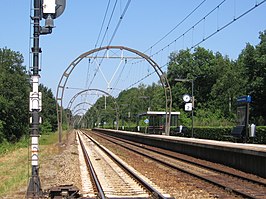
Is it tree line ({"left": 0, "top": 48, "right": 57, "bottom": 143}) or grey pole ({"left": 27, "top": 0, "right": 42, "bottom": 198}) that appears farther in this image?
tree line ({"left": 0, "top": 48, "right": 57, "bottom": 143})

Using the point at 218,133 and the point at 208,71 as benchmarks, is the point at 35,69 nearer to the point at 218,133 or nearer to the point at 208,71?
the point at 218,133

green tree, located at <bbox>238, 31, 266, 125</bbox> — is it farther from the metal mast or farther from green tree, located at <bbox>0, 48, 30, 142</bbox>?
the metal mast

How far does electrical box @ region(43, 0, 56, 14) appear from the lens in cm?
1234

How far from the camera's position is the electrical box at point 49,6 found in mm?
12344

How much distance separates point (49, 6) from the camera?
12352 mm

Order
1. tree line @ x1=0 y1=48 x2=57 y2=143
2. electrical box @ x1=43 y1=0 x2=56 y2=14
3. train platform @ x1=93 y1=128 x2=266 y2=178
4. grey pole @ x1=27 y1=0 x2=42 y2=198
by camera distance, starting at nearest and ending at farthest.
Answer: electrical box @ x1=43 y1=0 x2=56 y2=14
grey pole @ x1=27 y1=0 x2=42 y2=198
train platform @ x1=93 y1=128 x2=266 y2=178
tree line @ x1=0 y1=48 x2=57 y2=143

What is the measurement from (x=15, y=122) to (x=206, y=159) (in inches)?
2070

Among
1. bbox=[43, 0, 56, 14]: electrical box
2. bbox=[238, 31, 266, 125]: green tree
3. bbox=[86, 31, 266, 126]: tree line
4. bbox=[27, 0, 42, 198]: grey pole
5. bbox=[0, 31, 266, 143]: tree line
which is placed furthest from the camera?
bbox=[86, 31, 266, 126]: tree line

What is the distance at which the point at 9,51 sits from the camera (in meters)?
86.5

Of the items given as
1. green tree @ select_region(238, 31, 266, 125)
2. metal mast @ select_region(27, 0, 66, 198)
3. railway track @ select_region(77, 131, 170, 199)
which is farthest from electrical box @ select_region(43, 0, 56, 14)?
green tree @ select_region(238, 31, 266, 125)

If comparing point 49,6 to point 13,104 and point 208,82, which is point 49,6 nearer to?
point 13,104

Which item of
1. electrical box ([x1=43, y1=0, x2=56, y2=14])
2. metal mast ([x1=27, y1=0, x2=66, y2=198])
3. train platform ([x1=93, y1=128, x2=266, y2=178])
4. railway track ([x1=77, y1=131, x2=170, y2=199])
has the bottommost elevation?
railway track ([x1=77, y1=131, x2=170, y2=199])

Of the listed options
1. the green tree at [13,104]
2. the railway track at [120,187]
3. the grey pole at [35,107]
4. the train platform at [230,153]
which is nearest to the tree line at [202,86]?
the green tree at [13,104]

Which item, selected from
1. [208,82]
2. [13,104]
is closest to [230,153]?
[13,104]
